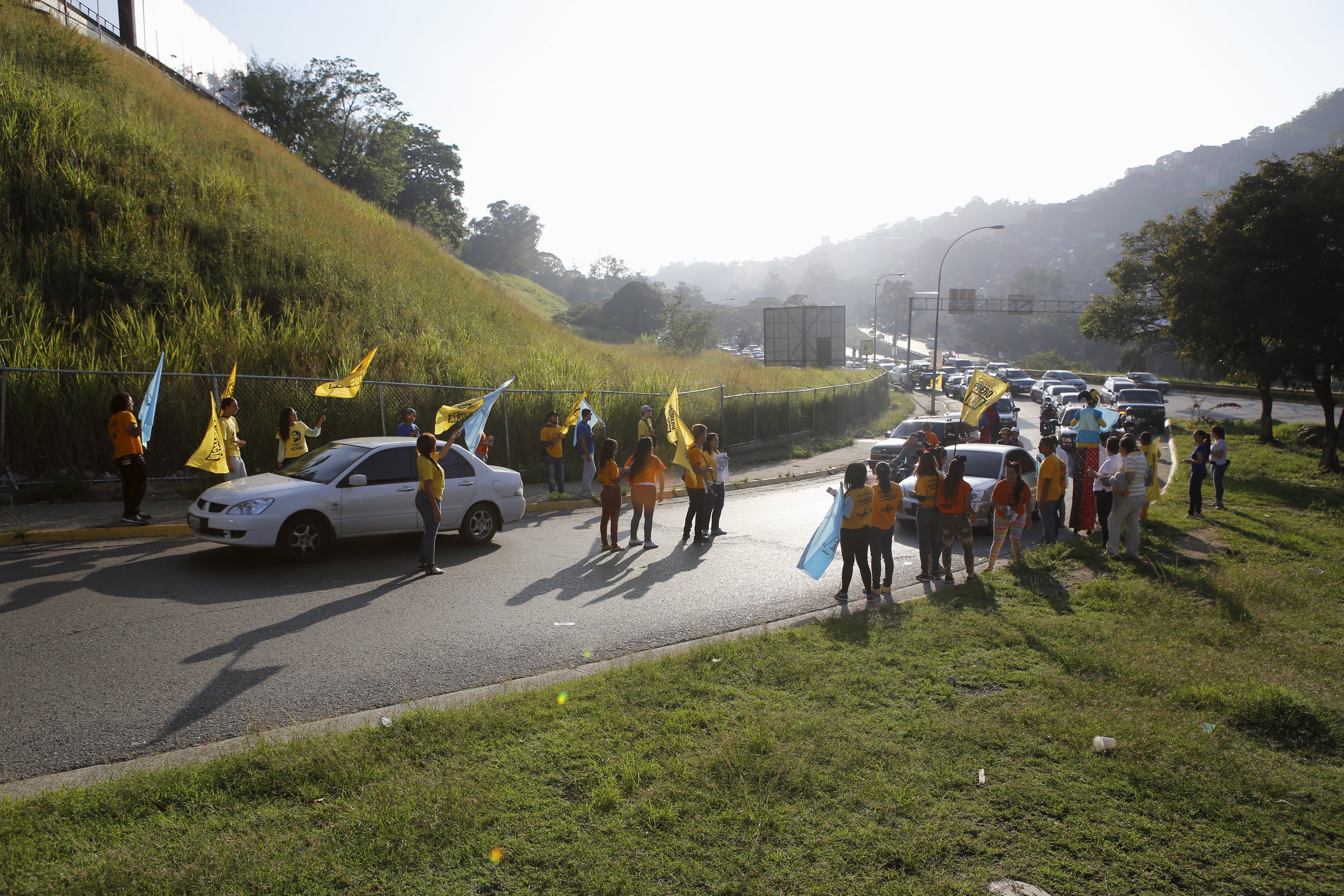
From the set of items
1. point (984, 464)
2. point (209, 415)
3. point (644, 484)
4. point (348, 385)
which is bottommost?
point (984, 464)

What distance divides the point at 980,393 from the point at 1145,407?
22.9m

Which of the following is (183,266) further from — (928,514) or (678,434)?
(928,514)

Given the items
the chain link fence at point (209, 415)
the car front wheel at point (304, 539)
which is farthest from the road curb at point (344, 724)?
the chain link fence at point (209, 415)

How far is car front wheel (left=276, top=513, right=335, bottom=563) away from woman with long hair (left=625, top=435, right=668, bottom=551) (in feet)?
13.0

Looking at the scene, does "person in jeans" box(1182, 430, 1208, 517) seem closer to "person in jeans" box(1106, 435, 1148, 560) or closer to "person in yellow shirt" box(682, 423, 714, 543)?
"person in jeans" box(1106, 435, 1148, 560)

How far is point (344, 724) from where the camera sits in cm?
518

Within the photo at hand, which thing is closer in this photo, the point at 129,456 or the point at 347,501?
the point at 347,501

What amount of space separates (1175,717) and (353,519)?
28.1 feet

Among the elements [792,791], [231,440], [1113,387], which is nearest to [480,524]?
[231,440]

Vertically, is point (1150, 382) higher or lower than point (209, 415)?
lower

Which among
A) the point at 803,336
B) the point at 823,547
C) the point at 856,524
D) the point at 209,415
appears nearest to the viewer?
the point at 823,547

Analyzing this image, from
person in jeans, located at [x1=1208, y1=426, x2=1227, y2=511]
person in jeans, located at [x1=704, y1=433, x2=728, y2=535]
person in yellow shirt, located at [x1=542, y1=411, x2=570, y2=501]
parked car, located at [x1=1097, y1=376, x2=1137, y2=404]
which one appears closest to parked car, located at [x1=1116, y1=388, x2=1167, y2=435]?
parked car, located at [x1=1097, y1=376, x2=1137, y2=404]

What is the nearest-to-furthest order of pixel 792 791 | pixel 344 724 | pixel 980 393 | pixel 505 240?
1. pixel 792 791
2. pixel 344 724
3. pixel 980 393
4. pixel 505 240

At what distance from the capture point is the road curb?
435 cm
